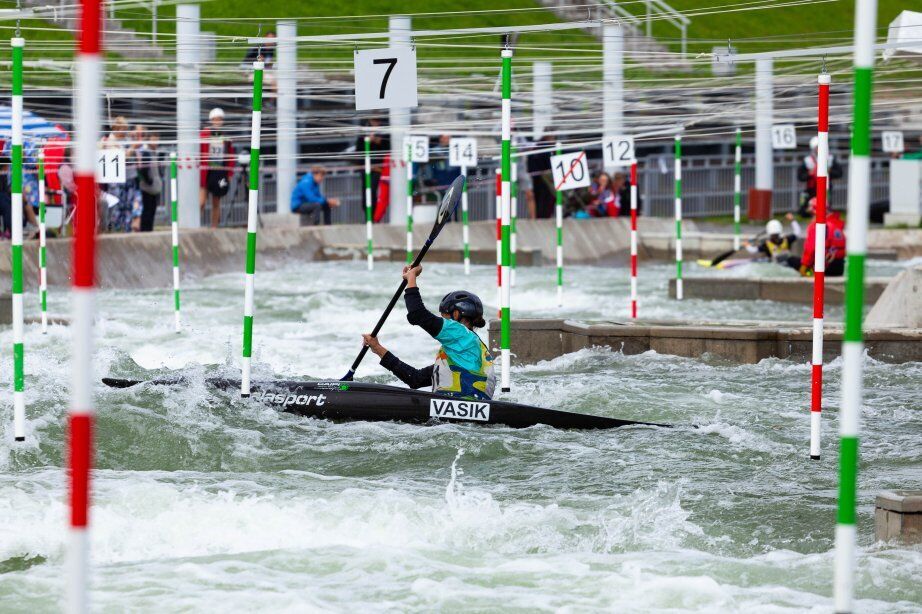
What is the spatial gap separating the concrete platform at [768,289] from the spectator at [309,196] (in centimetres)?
747

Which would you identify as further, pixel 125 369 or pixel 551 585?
pixel 125 369

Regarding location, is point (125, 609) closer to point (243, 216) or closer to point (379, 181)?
point (243, 216)

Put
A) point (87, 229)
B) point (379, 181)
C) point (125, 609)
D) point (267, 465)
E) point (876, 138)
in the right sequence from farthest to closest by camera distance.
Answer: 1. point (876, 138)
2. point (379, 181)
3. point (267, 465)
4. point (125, 609)
5. point (87, 229)

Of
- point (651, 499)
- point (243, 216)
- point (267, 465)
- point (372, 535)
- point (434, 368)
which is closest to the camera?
point (372, 535)

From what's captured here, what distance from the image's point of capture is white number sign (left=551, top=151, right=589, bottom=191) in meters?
16.2

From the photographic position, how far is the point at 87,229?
3.55m

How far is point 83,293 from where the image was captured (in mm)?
3570

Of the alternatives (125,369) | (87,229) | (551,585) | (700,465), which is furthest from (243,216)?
(87,229)

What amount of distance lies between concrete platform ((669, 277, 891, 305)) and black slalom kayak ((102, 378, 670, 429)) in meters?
8.00

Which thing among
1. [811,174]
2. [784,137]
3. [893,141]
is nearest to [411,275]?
[784,137]

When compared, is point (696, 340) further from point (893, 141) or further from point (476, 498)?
point (893, 141)

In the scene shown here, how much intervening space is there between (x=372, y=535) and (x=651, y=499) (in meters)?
1.48

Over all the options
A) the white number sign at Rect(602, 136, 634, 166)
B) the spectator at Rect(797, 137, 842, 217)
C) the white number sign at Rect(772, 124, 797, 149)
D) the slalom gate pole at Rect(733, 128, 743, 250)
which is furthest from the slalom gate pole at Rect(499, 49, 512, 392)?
the spectator at Rect(797, 137, 842, 217)

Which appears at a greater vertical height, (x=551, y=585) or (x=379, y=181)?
(x=379, y=181)
